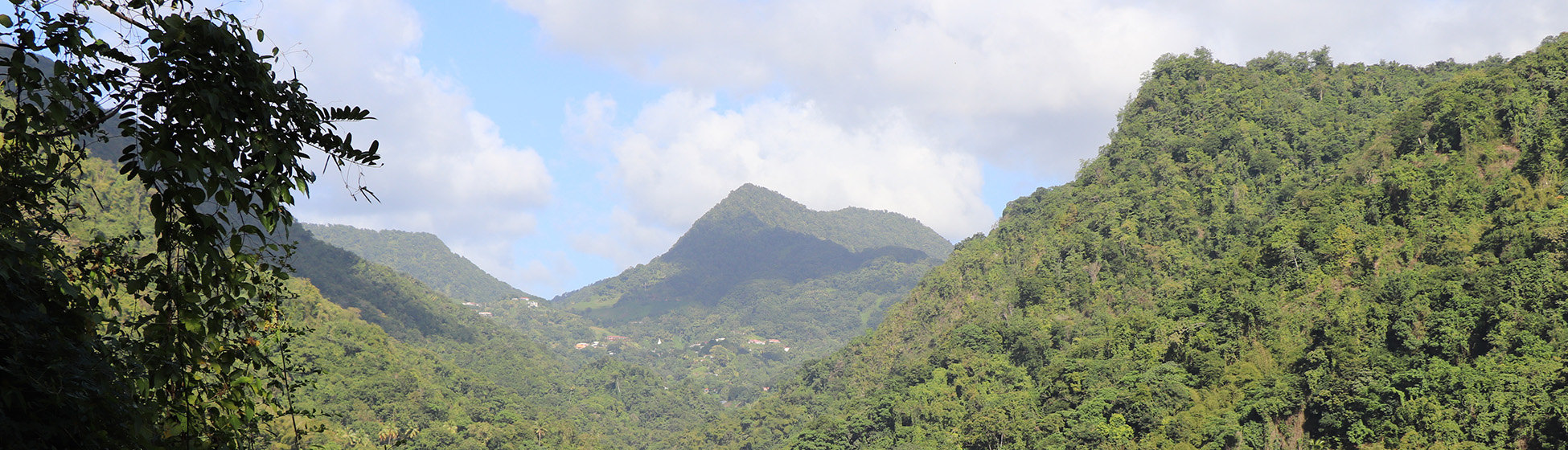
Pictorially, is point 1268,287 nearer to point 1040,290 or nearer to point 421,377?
point 1040,290

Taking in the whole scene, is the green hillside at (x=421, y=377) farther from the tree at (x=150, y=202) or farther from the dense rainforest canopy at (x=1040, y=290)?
the tree at (x=150, y=202)

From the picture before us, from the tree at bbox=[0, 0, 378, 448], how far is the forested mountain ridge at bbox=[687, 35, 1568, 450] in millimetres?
40652

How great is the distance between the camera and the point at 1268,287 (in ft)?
176

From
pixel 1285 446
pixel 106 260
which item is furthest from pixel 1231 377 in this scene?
pixel 106 260

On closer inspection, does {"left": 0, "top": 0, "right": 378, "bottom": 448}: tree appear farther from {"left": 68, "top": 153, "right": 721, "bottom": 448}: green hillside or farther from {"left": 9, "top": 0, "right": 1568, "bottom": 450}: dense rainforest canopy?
{"left": 68, "top": 153, "right": 721, "bottom": 448}: green hillside

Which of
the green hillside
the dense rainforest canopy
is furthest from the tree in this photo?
the green hillside

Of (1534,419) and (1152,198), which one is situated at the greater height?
(1152,198)

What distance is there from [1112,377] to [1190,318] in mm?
5506

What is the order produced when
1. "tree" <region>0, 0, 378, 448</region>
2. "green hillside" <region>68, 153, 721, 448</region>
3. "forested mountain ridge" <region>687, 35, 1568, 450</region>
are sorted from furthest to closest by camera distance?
"green hillside" <region>68, 153, 721, 448</region>, "forested mountain ridge" <region>687, 35, 1568, 450</region>, "tree" <region>0, 0, 378, 448</region>

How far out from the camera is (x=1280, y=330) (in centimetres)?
5044

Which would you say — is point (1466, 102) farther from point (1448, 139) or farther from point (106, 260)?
point (106, 260)

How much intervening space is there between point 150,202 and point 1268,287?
57142 millimetres

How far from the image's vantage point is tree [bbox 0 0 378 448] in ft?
13.9

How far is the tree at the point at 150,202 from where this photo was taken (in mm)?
4238
